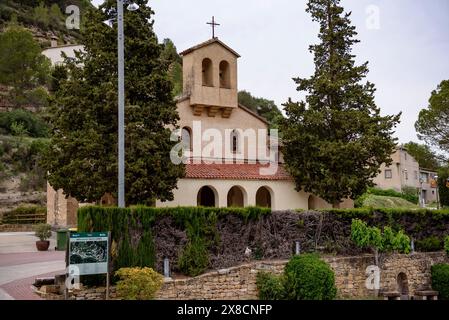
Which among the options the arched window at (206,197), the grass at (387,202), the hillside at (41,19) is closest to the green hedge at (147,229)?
the arched window at (206,197)

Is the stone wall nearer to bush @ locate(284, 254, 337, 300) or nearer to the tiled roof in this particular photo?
bush @ locate(284, 254, 337, 300)

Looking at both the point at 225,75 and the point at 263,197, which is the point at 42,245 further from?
the point at 263,197

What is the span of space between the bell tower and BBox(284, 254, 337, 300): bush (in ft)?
49.9

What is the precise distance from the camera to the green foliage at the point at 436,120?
3431cm

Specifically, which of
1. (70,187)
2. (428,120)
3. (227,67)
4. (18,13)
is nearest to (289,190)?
(227,67)

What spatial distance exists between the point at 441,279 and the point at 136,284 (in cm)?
1412

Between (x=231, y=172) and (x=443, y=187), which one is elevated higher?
(x=231, y=172)

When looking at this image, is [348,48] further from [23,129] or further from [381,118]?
[23,129]

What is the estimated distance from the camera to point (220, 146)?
32219 mm

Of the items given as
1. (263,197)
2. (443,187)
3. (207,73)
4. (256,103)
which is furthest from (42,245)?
(256,103)

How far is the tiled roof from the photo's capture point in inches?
1172

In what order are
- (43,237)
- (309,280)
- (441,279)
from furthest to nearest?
(43,237) → (441,279) → (309,280)

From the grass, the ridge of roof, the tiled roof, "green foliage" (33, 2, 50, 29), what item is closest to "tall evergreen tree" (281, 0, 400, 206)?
the tiled roof

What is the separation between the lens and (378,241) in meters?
21.0
